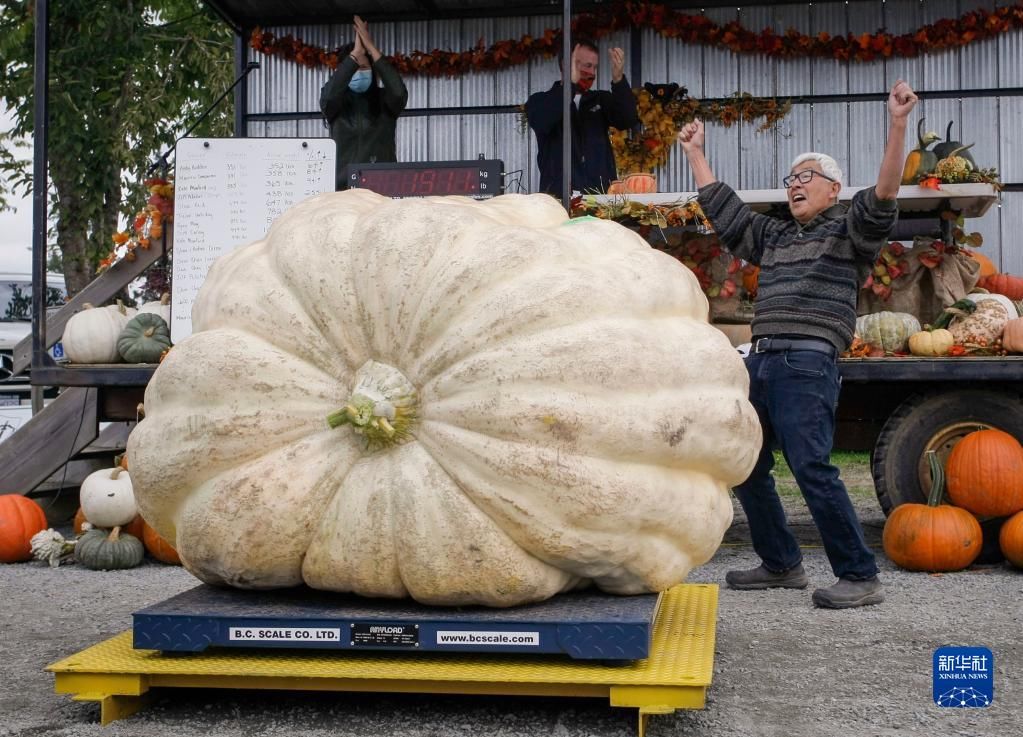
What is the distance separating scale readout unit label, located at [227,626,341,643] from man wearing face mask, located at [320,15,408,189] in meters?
5.02

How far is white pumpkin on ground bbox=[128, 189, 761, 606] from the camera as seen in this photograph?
3143 millimetres

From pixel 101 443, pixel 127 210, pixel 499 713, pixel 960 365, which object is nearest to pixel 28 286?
pixel 127 210

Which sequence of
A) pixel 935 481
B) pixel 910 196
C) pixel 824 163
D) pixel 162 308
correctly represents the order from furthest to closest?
pixel 162 308 < pixel 910 196 < pixel 935 481 < pixel 824 163

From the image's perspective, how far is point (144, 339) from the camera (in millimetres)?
6773

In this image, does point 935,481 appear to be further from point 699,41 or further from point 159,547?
point 699,41

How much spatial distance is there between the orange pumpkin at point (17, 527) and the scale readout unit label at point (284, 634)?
3778 mm

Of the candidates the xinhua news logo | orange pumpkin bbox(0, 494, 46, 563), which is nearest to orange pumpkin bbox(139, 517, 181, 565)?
orange pumpkin bbox(0, 494, 46, 563)

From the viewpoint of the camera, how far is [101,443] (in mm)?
8281

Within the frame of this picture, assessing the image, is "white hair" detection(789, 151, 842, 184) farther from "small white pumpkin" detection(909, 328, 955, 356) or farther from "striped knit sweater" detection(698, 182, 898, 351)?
"small white pumpkin" detection(909, 328, 955, 356)

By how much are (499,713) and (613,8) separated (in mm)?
7330

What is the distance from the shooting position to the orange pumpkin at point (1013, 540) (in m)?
5.80

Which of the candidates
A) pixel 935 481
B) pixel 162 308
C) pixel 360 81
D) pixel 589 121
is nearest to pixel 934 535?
pixel 935 481

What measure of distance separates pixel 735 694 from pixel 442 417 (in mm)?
1214

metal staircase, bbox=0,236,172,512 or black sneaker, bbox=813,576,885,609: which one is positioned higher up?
metal staircase, bbox=0,236,172,512
